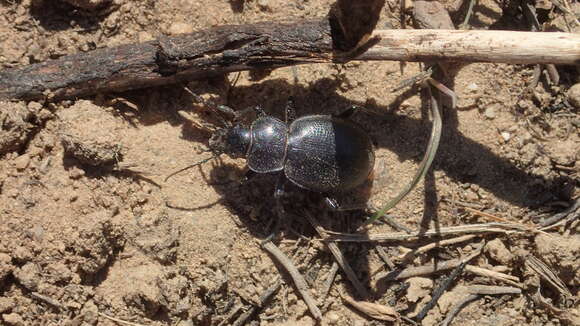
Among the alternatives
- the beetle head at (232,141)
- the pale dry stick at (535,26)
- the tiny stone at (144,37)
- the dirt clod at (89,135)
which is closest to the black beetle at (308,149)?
the beetle head at (232,141)

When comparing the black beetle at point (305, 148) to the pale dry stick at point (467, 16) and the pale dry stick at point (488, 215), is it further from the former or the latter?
the pale dry stick at point (467, 16)

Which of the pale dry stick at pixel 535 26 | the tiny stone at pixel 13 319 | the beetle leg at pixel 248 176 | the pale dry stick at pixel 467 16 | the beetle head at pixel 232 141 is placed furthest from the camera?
the pale dry stick at pixel 535 26

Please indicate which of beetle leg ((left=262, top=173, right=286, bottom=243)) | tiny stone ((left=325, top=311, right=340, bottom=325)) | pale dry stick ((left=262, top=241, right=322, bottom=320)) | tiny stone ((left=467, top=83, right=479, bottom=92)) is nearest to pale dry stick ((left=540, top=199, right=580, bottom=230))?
tiny stone ((left=467, top=83, right=479, bottom=92))

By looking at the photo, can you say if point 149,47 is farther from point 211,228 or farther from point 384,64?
point 384,64

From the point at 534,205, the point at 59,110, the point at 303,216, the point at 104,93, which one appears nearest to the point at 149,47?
the point at 104,93

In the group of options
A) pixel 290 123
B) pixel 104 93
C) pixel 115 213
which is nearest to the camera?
pixel 115 213
